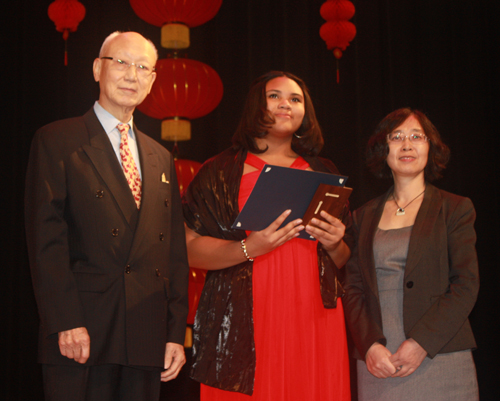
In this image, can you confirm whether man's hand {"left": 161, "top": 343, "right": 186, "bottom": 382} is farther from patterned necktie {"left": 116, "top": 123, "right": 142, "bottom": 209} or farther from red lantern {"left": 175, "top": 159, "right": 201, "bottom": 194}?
red lantern {"left": 175, "top": 159, "right": 201, "bottom": 194}

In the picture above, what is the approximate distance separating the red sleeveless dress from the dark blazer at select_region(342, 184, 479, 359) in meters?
0.11

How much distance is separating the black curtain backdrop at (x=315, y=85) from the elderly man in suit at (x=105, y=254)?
2.56 m

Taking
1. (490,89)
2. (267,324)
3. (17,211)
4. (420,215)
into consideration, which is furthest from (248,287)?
(490,89)

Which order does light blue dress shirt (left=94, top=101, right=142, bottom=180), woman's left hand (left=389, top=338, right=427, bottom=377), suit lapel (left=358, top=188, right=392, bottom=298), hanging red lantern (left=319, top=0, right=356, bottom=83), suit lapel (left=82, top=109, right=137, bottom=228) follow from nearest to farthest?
suit lapel (left=82, top=109, right=137, bottom=228), light blue dress shirt (left=94, top=101, right=142, bottom=180), woman's left hand (left=389, top=338, right=427, bottom=377), suit lapel (left=358, top=188, right=392, bottom=298), hanging red lantern (left=319, top=0, right=356, bottom=83)

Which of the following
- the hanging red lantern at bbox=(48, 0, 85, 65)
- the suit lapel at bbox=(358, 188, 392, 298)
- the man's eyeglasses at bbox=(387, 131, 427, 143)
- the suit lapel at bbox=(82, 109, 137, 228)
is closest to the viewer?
the suit lapel at bbox=(82, 109, 137, 228)

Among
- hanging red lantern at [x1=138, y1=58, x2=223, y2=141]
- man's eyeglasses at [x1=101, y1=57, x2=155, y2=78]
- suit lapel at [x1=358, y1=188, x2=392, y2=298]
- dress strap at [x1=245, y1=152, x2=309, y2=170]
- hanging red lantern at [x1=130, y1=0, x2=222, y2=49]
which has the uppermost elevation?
hanging red lantern at [x1=130, y1=0, x2=222, y2=49]

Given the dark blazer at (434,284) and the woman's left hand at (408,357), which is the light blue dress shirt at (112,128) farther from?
the woman's left hand at (408,357)

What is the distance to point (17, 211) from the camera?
392 cm

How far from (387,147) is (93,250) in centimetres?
114

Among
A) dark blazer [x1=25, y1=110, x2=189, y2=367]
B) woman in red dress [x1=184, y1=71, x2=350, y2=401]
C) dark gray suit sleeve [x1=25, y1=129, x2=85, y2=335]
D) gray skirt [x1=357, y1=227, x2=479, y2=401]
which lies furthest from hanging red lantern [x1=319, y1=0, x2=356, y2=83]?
dark gray suit sleeve [x1=25, y1=129, x2=85, y2=335]

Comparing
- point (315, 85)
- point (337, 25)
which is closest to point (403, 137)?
point (337, 25)

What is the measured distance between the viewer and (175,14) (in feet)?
12.1

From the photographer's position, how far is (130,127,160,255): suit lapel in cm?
142

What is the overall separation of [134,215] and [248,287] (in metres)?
0.51
